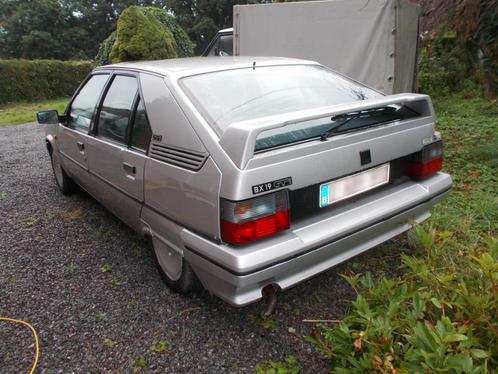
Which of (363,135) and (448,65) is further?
(448,65)

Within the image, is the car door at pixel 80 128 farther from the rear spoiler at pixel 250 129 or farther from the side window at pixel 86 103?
the rear spoiler at pixel 250 129

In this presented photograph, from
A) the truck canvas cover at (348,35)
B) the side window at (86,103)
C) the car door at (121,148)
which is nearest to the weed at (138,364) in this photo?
the car door at (121,148)

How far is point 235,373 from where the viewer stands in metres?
1.98

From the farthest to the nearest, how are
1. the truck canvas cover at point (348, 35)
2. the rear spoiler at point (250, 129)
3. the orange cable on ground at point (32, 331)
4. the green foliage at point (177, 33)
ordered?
the green foliage at point (177, 33) → the truck canvas cover at point (348, 35) → the orange cable on ground at point (32, 331) → the rear spoiler at point (250, 129)

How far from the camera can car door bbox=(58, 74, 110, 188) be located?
338 cm

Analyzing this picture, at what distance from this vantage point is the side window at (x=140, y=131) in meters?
2.46

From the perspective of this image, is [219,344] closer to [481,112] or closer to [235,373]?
[235,373]

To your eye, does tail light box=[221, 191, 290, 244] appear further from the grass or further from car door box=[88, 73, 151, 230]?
the grass

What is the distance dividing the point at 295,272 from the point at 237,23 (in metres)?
6.67

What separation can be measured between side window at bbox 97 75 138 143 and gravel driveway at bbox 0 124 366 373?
97 centimetres

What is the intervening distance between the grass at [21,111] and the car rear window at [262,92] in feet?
36.6

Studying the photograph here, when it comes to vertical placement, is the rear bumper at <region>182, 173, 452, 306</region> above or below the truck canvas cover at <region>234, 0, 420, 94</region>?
below

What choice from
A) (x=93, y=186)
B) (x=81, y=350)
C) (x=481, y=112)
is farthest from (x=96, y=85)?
(x=481, y=112)

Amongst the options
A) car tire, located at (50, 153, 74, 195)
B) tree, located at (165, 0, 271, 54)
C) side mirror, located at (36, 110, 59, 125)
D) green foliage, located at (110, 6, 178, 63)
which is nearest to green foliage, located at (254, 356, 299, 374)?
side mirror, located at (36, 110, 59, 125)
